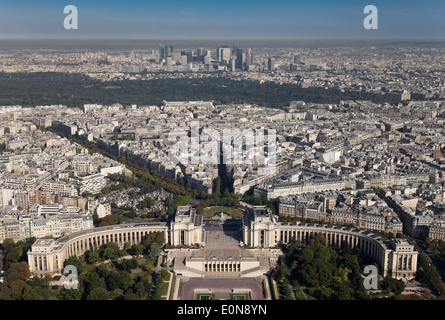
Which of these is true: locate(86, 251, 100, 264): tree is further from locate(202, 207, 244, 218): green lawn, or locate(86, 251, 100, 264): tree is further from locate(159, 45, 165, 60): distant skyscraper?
locate(159, 45, 165, 60): distant skyscraper

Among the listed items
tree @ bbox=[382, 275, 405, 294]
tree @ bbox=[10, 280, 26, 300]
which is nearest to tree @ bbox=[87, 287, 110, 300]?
tree @ bbox=[10, 280, 26, 300]

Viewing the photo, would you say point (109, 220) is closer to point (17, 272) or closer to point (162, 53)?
point (17, 272)

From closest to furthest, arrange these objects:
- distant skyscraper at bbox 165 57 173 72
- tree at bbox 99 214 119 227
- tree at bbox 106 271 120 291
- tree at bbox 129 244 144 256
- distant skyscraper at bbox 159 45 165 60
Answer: tree at bbox 106 271 120 291, tree at bbox 129 244 144 256, tree at bbox 99 214 119 227, distant skyscraper at bbox 165 57 173 72, distant skyscraper at bbox 159 45 165 60

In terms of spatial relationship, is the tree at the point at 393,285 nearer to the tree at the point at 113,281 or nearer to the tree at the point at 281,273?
the tree at the point at 281,273
